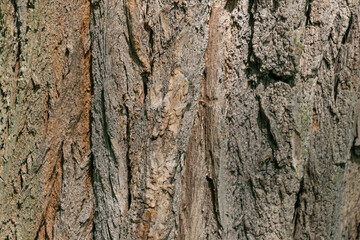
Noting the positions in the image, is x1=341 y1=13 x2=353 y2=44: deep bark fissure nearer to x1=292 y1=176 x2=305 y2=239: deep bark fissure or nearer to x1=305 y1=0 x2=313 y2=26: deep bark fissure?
x1=305 y1=0 x2=313 y2=26: deep bark fissure

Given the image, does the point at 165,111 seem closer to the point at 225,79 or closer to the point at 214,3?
the point at 225,79

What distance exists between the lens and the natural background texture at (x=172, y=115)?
4.91ft

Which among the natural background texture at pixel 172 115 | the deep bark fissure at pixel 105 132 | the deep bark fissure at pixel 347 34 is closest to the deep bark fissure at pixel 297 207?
the natural background texture at pixel 172 115

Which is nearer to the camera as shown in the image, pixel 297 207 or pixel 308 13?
pixel 308 13

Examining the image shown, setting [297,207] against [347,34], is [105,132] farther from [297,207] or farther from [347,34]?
[347,34]

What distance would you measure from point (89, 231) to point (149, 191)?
0.37 metres

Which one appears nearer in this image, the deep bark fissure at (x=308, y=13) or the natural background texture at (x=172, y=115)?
the natural background texture at (x=172, y=115)

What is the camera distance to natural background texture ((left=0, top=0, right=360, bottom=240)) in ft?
4.91

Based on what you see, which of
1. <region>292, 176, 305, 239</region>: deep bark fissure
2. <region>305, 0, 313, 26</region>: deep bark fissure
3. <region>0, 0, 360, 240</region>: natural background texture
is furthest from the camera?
<region>292, 176, 305, 239</region>: deep bark fissure

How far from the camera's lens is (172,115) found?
1490 millimetres

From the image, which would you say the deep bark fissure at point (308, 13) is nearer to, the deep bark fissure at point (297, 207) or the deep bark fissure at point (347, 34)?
the deep bark fissure at point (347, 34)

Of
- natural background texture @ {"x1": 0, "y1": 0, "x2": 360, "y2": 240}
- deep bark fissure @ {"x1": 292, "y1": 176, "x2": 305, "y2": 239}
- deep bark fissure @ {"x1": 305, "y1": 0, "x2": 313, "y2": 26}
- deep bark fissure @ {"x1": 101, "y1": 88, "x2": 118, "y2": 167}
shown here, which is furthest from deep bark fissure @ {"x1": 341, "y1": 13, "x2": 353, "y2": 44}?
deep bark fissure @ {"x1": 101, "y1": 88, "x2": 118, "y2": 167}

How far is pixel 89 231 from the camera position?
1672mm

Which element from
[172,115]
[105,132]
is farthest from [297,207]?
[105,132]
